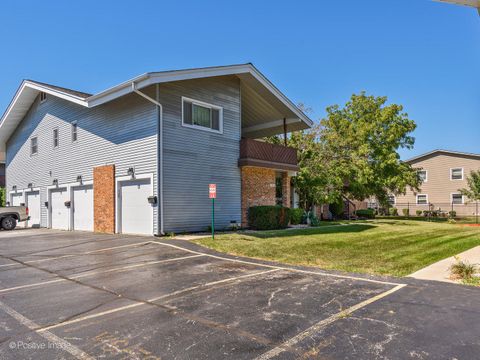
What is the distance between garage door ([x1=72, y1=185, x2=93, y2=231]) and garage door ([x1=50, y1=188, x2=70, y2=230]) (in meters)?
0.90

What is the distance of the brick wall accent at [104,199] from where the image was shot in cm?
1528

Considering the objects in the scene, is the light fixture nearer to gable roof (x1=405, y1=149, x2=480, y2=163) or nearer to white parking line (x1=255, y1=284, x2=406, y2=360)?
white parking line (x1=255, y1=284, x2=406, y2=360)

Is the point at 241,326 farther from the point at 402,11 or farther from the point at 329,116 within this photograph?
the point at 329,116

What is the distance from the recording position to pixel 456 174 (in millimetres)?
33844

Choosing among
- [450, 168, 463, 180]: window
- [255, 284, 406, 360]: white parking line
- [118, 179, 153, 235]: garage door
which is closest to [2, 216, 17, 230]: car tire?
[118, 179, 153, 235]: garage door

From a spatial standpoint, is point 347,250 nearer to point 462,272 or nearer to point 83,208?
point 462,272

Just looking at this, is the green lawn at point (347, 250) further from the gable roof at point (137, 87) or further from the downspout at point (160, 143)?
the gable roof at point (137, 87)

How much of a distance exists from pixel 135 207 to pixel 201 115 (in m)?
5.00

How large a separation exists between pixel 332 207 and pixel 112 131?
58.7 ft

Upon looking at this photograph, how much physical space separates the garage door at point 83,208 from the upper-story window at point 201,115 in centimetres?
639

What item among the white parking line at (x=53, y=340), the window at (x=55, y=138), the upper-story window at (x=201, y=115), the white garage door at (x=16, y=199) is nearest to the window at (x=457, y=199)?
the upper-story window at (x=201, y=115)

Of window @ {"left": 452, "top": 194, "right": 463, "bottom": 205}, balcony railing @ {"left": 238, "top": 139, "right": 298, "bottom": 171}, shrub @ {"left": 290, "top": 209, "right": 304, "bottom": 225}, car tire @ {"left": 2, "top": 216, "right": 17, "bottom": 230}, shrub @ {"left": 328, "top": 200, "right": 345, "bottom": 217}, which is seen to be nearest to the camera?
balcony railing @ {"left": 238, "top": 139, "right": 298, "bottom": 171}

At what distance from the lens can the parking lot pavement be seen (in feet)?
11.8

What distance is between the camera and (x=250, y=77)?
16.6 metres
